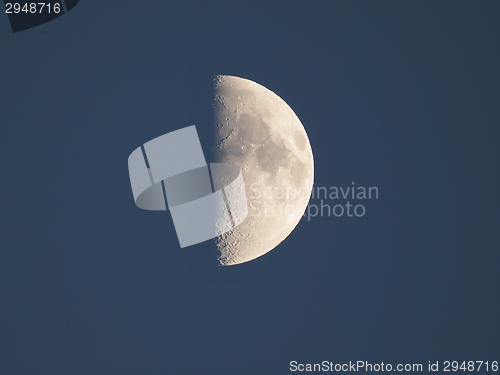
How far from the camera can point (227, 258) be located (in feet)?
25.7

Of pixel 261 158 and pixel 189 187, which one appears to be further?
pixel 261 158

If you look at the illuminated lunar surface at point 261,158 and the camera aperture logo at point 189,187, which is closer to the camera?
the camera aperture logo at point 189,187

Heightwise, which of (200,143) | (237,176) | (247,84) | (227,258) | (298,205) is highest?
(247,84)

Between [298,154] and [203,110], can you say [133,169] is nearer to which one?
[203,110]

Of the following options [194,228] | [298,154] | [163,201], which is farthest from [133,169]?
[298,154]

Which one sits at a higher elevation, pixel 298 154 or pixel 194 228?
pixel 298 154

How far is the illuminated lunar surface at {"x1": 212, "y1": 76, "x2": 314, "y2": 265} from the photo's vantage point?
7395 millimetres

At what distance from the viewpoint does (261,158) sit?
7.40 m

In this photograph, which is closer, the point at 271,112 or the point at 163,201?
the point at 163,201

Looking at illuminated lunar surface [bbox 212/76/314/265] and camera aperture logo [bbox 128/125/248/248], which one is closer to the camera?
camera aperture logo [bbox 128/125/248/248]

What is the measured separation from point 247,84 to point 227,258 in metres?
2.40

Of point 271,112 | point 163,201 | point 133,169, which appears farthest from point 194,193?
point 271,112

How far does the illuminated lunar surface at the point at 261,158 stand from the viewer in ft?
24.3

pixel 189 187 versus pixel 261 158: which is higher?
pixel 261 158
